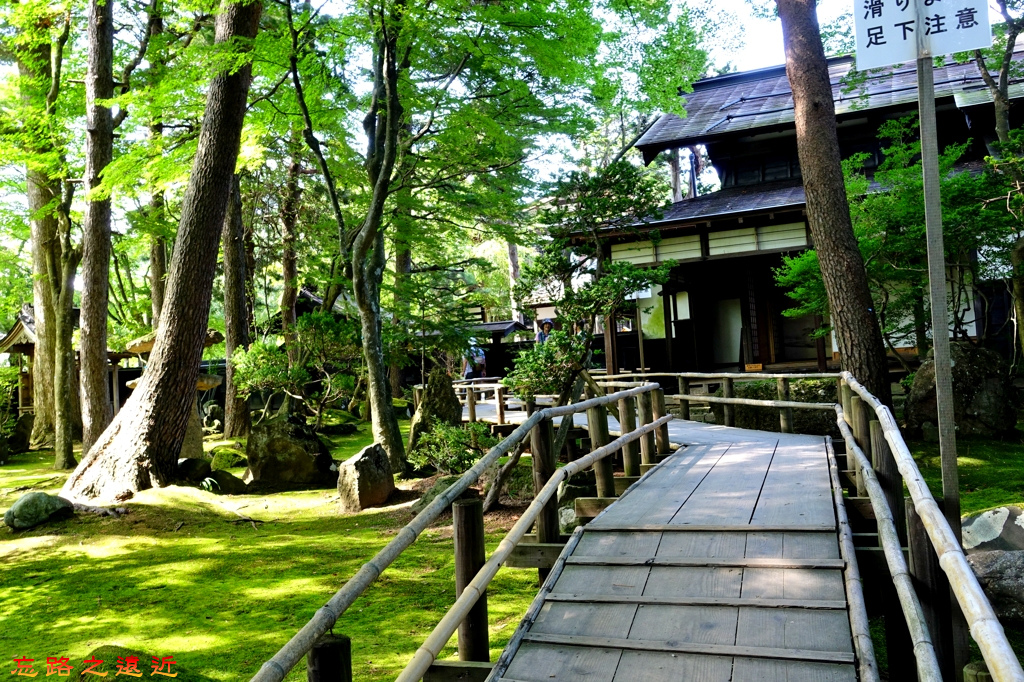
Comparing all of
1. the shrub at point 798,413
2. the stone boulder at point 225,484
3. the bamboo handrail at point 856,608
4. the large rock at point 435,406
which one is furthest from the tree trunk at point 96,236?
the bamboo handrail at point 856,608

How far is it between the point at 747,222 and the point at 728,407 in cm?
592

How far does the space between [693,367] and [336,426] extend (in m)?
9.20

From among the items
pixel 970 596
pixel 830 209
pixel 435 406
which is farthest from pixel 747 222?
pixel 970 596

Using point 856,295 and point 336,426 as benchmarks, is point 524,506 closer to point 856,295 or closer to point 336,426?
point 856,295

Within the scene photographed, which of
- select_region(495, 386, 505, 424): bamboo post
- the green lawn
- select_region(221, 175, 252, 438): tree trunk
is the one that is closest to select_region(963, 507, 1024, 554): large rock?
the green lawn

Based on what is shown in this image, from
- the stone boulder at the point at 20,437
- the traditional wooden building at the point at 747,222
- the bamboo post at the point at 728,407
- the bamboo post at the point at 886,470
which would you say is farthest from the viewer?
the stone boulder at the point at 20,437

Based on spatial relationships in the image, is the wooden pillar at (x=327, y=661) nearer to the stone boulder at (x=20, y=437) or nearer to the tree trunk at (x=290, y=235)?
the tree trunk at (x=290, y=235)

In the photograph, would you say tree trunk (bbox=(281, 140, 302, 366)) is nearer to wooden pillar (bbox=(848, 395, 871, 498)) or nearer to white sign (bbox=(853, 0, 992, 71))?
wooden pillar (bbox=(848, 395, 871, 498))

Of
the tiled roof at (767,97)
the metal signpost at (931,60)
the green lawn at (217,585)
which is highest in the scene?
the tiled roof at (767,97)

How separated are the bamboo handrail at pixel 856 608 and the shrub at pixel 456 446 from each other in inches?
275

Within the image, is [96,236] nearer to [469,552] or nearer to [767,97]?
[469,552]

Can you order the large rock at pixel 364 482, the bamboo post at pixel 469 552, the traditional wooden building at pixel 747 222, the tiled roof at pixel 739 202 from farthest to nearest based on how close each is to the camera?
the traditional wooden building at pixel 747 222 → the tiled roof at pixel 739 202 → the large rock at pixel 364 482 → the bamboo post at pixel 469 552

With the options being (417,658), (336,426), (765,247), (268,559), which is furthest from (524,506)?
(336,426)

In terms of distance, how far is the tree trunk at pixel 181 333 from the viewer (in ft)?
31.0
